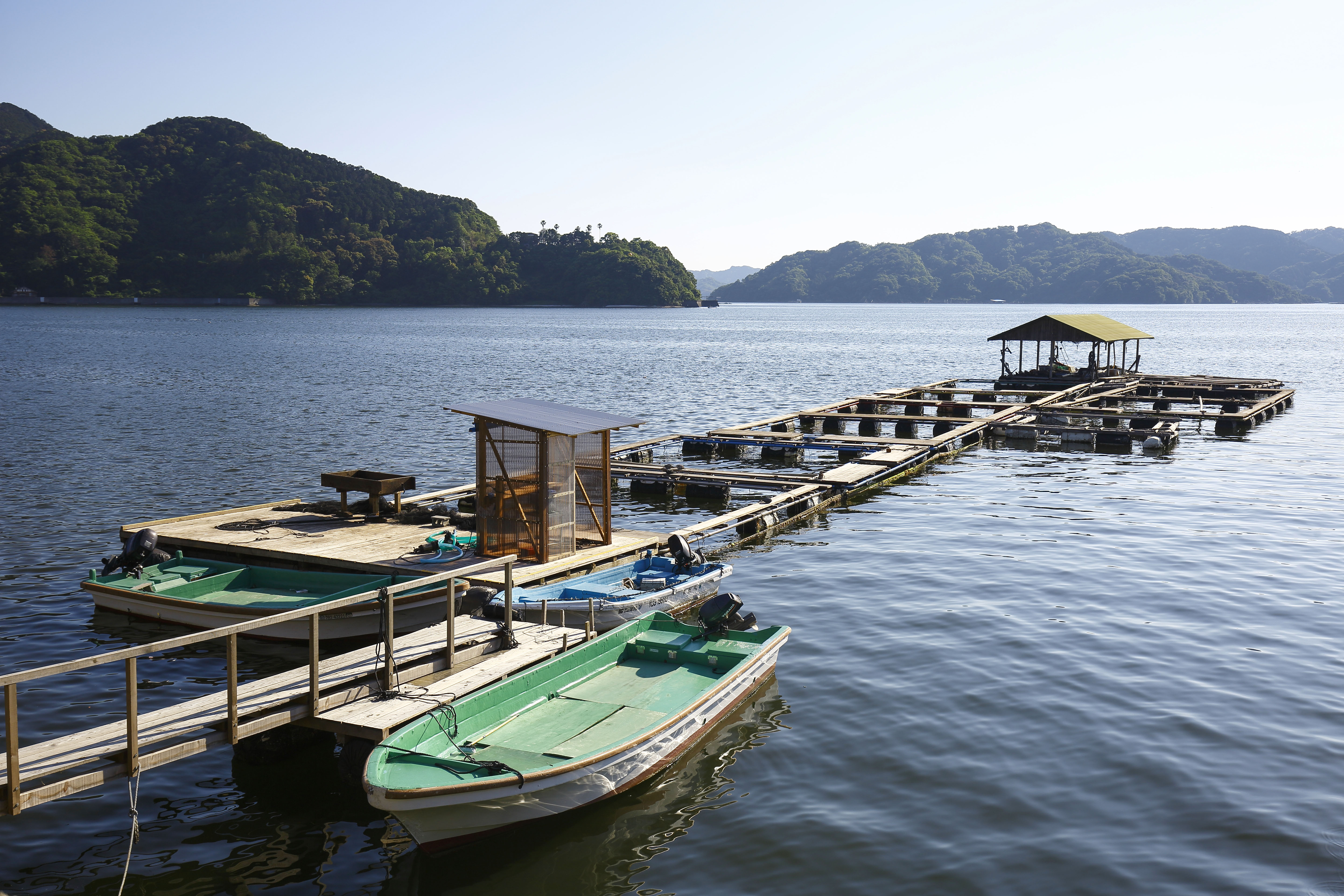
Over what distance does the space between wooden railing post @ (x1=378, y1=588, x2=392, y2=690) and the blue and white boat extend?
8.70 feet

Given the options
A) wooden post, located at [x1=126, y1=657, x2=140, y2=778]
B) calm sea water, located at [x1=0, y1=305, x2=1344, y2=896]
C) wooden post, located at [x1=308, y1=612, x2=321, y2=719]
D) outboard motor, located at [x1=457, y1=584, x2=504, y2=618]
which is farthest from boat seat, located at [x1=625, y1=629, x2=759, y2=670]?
wooden post, located at [x1=126, y1=657, x2=140, y2=778]

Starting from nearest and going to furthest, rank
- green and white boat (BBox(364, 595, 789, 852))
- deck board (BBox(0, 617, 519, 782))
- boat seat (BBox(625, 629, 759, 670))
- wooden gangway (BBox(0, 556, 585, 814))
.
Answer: wooden gangway (BBox(0, 556, 585, 814)) < deck board (BBox(0, 617, 519, 782)) < green and white boat (BBox(364, 595, 789, 852)) < boat seat (BBox(625, 629, 759, 670))

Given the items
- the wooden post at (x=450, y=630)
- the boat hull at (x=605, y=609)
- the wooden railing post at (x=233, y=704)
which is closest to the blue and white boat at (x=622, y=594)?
the boat hull at (x=605, y=609)

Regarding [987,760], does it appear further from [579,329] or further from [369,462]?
[579,329]

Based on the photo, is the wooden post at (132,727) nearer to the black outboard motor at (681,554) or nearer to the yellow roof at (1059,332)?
the black outboard motor at (681,554)

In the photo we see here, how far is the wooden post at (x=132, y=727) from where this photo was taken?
8555mm

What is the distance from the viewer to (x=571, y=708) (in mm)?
11320

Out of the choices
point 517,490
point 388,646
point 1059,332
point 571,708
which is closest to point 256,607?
point 517,490

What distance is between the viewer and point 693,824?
Result: 400 inches

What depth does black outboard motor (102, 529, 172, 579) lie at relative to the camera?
1633 centimetres

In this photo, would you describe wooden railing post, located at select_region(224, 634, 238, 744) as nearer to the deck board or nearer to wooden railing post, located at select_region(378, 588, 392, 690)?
the deck board

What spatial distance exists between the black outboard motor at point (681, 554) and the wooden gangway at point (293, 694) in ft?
11.9

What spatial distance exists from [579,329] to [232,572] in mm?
132320

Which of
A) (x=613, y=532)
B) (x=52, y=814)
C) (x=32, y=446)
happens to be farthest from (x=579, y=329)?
(x=52, y=814)
